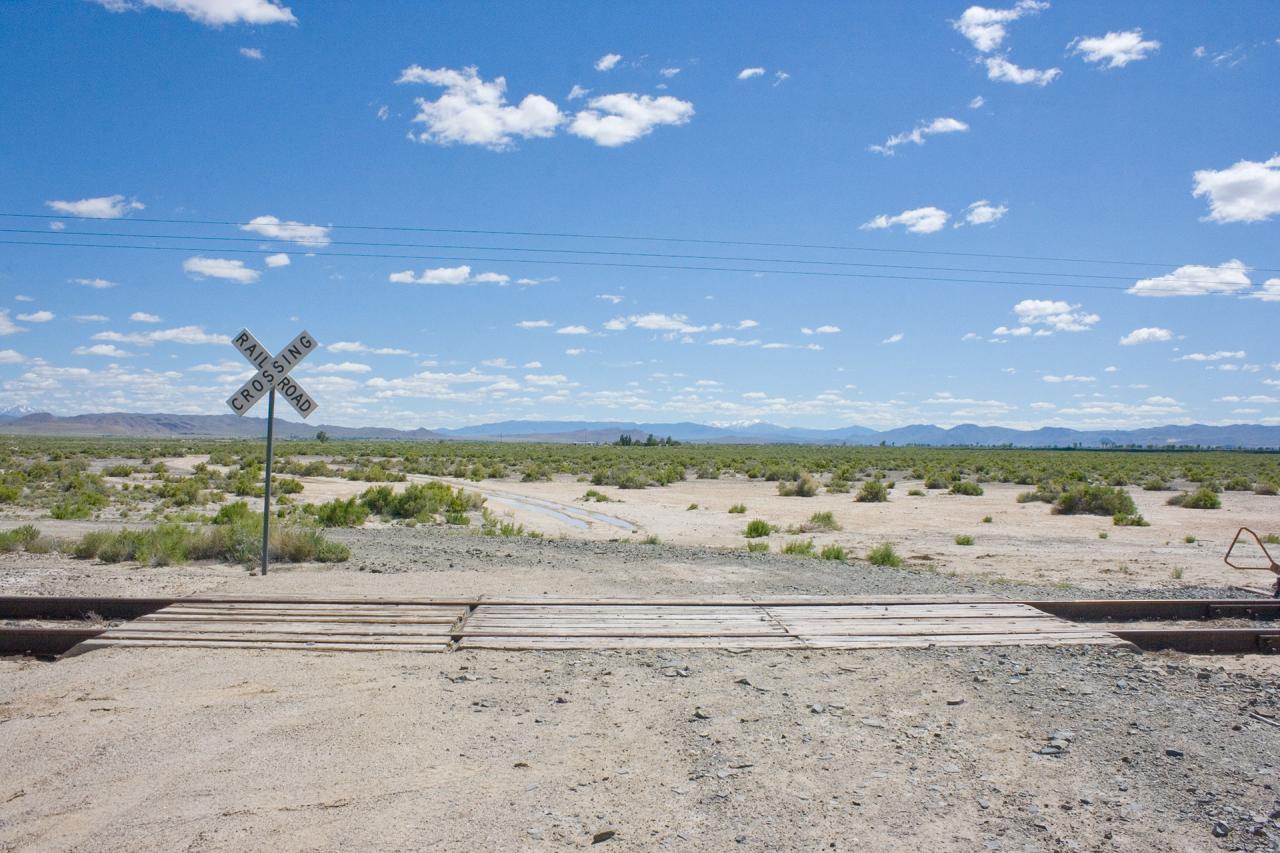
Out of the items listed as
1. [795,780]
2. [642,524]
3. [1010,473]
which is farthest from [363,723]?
[1010,473]

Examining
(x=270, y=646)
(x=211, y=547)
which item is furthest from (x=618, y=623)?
(x=211, y=547)

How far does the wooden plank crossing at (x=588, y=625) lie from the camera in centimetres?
866

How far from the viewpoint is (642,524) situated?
26.3 metres

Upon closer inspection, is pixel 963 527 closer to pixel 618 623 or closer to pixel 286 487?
pixel 618 623

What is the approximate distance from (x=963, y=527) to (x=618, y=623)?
19.4 m

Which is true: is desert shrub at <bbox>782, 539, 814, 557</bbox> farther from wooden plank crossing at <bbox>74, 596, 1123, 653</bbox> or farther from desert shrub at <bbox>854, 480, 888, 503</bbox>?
desert shrub at <bbox>854, 480, 888, 503</bbox>

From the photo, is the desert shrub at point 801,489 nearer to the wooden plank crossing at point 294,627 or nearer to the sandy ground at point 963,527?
the sandy ground at point 963,527

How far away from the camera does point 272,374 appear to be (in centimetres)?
1215

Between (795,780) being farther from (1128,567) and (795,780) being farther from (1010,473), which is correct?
(1010,473)

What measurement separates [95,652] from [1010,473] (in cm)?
5522

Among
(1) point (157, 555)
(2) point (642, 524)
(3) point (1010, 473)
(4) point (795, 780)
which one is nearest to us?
(4) point (795, 780)

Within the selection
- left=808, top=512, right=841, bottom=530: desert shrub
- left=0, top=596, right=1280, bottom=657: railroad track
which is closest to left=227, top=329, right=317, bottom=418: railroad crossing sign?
left=0, top=596, right=1280, bottom=657: railroad track

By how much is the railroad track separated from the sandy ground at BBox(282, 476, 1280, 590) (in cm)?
483

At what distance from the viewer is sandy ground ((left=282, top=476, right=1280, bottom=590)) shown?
1708 centimetres
